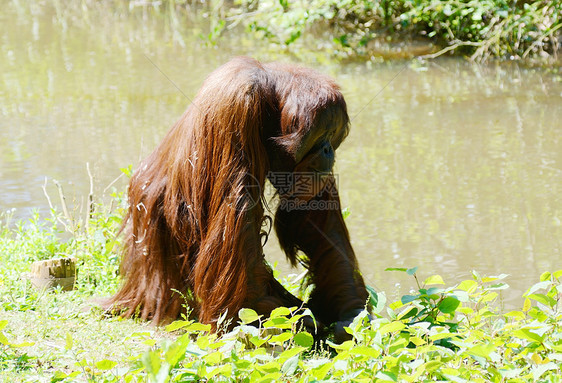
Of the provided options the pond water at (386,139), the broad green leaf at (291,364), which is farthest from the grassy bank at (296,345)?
the pond water at (386,139)

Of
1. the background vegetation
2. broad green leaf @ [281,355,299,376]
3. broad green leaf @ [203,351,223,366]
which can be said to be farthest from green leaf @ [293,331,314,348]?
the background vegetation

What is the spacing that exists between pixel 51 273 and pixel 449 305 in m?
1.81

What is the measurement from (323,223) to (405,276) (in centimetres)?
138

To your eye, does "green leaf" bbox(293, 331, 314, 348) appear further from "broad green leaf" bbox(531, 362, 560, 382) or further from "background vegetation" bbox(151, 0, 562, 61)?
"background vegetation" bbox(151, 0, 562, 61)

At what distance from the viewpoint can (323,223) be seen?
9.37 feet

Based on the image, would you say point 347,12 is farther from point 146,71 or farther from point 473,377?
point 473,377

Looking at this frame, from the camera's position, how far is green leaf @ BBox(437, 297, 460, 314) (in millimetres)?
2320

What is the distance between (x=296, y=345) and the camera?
7.88 feet

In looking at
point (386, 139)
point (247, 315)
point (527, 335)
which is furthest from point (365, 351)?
point (386, 139)

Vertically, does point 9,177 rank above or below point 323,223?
below

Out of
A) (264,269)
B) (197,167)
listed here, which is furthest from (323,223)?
Answer: (197,167)

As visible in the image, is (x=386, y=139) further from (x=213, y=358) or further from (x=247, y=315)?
(x=213, y=358)

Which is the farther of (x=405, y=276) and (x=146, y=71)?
(x=146, y=71)

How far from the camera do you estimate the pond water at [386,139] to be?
4.39 metres
